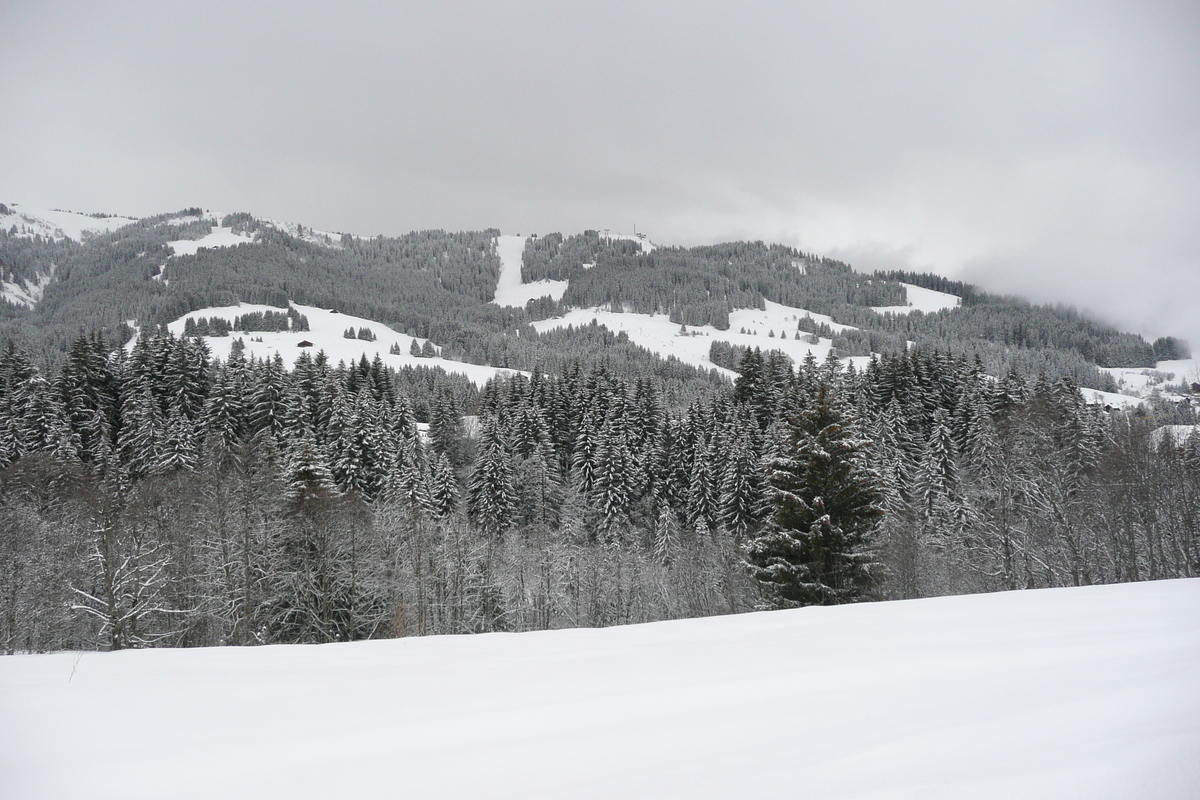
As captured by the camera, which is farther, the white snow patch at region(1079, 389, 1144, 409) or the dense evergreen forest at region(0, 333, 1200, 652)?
the white snow patch at region(1079, 389, 1144, 409)

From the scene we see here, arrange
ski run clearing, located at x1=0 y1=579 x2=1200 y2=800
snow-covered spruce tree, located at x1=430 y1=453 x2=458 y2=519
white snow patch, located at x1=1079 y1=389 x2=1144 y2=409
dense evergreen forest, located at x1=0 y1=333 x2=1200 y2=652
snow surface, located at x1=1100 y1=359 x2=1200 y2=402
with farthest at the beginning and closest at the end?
snow surface, located at x1=1100 y1=359 x2=1200 y2=402 < white snow patch, located at x1=1079 y1=389 x2=1144 y2=409 < snow-covered spruce tree, located at x1=430 y1=453 x2=458 y2=519 < dense evergreen forest, located at x1=0 y1=333 x2=1200 y2=652 < ski run clearing, located at x1=0 y1=579 x2=1200 y2=800

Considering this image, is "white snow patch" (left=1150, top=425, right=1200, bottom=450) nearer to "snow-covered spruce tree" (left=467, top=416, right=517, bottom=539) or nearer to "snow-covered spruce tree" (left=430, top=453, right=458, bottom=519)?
"snow-covered spruce tree" (left=467, top=416, right=517, bottom=539)

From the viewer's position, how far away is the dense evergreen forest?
26.8 meters

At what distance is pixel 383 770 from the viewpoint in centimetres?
345

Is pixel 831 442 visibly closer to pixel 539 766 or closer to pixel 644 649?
pixel 644 649

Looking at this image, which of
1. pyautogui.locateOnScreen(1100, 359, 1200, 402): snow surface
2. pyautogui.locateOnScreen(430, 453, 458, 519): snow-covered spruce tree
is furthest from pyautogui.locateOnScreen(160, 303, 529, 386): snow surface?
pyautogui.locateOnScreen(1100, 359, 1200, 402): snow surface

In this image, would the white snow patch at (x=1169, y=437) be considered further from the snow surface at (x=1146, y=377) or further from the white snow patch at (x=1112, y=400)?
the snow surface at (x=1146, y=377)

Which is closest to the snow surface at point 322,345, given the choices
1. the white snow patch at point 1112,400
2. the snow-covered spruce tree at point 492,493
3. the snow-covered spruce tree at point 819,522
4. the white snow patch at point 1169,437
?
the snow-covered spruce tree at point 492,493

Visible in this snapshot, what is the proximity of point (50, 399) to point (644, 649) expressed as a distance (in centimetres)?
6746

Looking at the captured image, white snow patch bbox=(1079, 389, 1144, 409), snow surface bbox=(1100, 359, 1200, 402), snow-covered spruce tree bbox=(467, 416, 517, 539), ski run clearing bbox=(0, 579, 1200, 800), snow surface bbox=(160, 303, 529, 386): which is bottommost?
snow-covered spruce tree bbox=(467, 416, 517, 539)

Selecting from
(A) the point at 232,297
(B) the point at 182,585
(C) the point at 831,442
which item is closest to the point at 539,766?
(C) the point at 831,442

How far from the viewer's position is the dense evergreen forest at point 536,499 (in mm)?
26797

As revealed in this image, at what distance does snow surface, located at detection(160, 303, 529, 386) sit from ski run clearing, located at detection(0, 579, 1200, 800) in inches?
4811

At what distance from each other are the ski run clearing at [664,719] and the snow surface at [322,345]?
401 feet
